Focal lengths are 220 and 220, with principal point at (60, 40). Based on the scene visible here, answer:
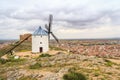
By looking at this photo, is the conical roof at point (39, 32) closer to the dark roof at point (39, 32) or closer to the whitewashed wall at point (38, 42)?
the dark roof at point (39, 32)

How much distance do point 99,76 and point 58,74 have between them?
368 cm

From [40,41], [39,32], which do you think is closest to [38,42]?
[40,41]

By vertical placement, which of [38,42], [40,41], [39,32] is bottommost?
[38,42]

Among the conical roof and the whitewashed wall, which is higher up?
the conical roof

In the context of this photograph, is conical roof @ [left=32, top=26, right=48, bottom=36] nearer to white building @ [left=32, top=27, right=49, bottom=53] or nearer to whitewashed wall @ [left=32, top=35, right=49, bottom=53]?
white building @ [left=32, top=27, right=49, bottom=53]

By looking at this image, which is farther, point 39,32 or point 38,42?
point 39,32

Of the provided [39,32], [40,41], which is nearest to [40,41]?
[40,41]

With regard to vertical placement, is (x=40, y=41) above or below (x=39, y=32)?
below

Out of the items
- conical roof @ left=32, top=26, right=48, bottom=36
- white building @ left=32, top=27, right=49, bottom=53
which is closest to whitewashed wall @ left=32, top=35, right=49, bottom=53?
white building @ left=32, top=27, right=49, bottom=53

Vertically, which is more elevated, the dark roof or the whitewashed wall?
the dark roof

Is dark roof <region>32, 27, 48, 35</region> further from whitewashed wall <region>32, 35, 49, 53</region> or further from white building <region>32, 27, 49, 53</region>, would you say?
whitewashed wall <region>32, 35, 49, 53</region>

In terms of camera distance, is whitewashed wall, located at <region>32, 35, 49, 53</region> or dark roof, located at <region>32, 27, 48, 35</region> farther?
dark roof, located at <region>32, 27, 48, 35</region>

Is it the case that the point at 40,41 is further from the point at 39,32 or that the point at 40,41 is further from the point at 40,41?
the point at 39,32

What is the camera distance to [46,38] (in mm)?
46344
